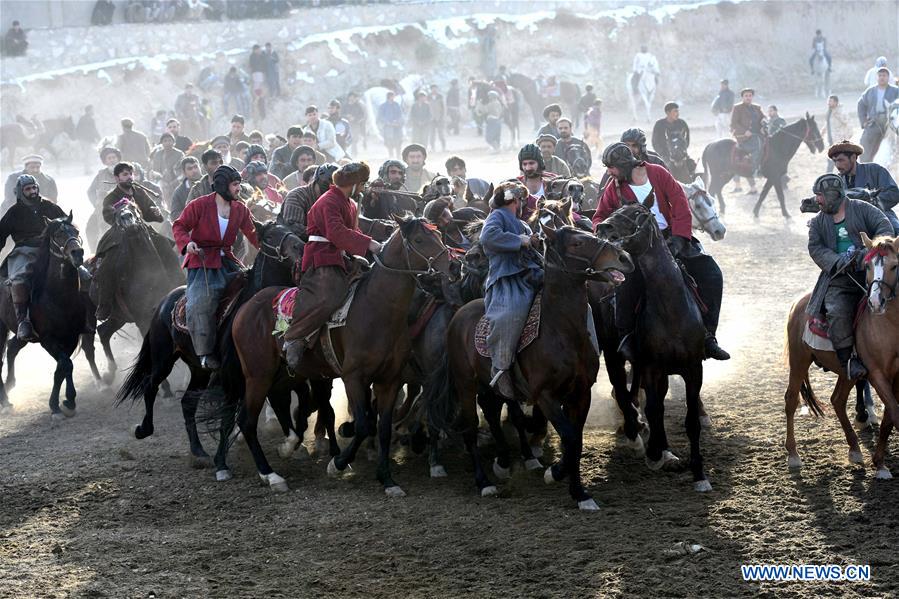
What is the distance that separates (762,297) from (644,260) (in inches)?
342

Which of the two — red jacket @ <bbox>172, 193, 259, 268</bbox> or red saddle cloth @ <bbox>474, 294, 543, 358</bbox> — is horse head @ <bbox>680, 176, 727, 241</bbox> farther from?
red jacket @ <bbox>172, 193, 259, 268</bbox>

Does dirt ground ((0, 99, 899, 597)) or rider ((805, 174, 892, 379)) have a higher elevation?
rider ((805, 174, 892, 379))

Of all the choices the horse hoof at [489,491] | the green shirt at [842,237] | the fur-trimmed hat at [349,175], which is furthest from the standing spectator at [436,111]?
the horse hoof at [489,491]

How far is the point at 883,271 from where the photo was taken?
8.71 metres

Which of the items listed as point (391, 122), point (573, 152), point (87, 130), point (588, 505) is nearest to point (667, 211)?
point (588, 505)

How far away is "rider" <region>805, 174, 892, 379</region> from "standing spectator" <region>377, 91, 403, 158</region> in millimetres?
26705

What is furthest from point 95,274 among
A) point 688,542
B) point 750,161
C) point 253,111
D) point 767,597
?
point 253,111

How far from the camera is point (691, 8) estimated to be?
160 feet

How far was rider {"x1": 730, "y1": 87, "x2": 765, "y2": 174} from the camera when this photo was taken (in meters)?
25.5

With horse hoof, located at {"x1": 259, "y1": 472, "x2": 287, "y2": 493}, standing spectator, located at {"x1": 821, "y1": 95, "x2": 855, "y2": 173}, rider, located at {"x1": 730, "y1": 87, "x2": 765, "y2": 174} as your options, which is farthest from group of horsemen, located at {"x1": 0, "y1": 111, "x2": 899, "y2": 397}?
standing spectator, located at {"x1": 821, "y1": 95, "x2": 855, "y2": 173}

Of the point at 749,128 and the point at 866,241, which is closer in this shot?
the point at 866,241

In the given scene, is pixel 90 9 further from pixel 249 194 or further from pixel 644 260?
pixel 644 260

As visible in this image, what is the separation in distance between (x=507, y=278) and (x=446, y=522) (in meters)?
1.99

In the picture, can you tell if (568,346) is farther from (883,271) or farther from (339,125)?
(339,125)
